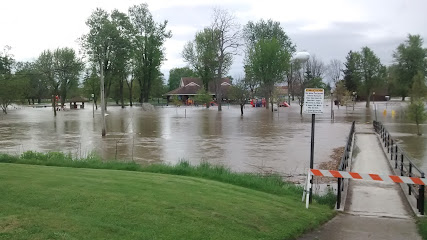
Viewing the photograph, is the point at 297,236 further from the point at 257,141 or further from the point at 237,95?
the point at 237,95

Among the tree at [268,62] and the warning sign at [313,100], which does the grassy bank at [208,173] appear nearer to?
the warning sign at [313,100]

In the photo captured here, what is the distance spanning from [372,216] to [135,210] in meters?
5.30

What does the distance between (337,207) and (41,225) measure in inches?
257

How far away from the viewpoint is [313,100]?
9.95 metres

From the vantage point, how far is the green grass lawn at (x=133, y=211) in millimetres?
4891

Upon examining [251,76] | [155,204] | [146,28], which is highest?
[146,28]

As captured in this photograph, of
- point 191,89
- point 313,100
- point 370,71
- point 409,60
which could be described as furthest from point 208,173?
point 191,89

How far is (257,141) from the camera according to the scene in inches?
1035

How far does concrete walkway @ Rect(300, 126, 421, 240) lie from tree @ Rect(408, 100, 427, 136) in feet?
70.4

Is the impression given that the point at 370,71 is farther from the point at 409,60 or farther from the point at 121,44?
the point at 121,44

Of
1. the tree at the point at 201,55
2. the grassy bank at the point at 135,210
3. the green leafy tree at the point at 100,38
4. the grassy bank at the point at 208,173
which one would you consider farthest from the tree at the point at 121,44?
the grassy bank at the point at 135,210

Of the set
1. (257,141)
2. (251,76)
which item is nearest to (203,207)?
(257,141)

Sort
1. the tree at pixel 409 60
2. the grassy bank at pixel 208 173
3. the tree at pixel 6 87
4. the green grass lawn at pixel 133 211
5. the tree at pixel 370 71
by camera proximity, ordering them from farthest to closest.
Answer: the tree at pixel 370 71
the tree at pixel 409 60
the tree at pixel 6 87
the grassy bank at pixel 208 173
the green grass lawn at pixel 133 211

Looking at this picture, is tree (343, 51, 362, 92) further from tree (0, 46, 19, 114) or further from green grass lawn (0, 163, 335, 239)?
green grass lawn (0, 163, 335, 239)
